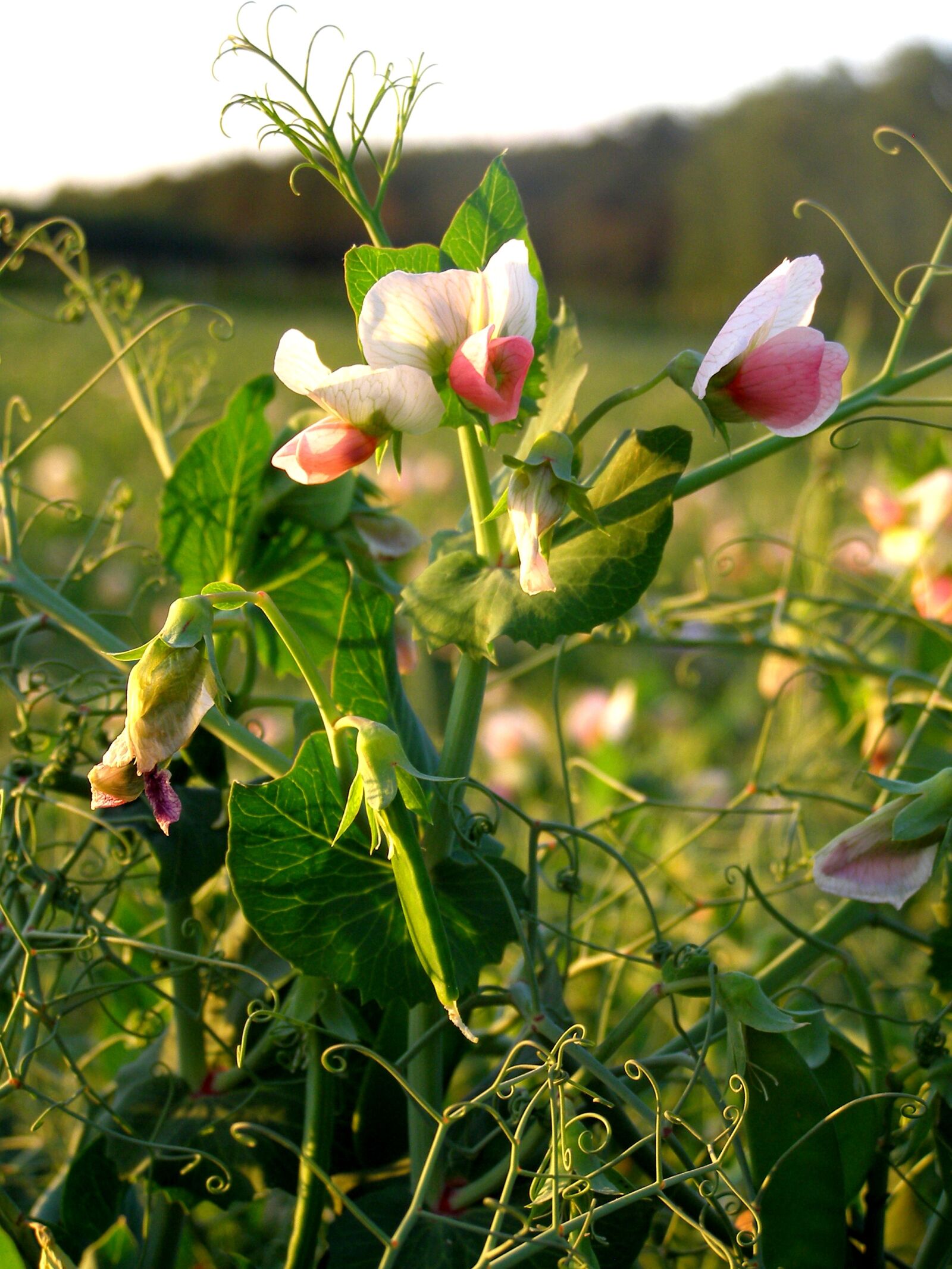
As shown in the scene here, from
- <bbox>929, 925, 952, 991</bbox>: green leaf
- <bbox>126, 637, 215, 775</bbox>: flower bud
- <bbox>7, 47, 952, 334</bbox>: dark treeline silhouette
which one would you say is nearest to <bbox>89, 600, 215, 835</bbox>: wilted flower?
<bbox>126, 637, 215, 775</bbox>: flower bud

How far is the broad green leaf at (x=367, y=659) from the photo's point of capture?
0.38m

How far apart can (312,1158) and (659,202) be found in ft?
57.8

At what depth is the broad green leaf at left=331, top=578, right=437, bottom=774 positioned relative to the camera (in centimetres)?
38

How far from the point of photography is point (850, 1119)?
0.40m

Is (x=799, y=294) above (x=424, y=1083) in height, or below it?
above

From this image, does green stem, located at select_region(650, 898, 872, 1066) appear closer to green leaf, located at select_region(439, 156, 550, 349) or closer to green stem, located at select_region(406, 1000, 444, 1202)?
green stem, located at select_region(406, 1000, 444, 1202)

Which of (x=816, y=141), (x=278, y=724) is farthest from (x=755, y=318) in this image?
(x=816, y=141)

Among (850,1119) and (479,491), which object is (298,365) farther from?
(850,1119)

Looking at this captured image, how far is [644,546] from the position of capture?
36cm

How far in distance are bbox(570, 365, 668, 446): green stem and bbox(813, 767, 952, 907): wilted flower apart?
16 centimetres

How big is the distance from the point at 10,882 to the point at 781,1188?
32 centimetres

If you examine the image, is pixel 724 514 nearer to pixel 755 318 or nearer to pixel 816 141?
pixel 755 318

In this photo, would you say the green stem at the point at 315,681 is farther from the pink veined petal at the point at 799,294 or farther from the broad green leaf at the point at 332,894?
the pink veined petal at the point at 799,294

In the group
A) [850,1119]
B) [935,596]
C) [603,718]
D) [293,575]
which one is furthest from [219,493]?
[603,718]
